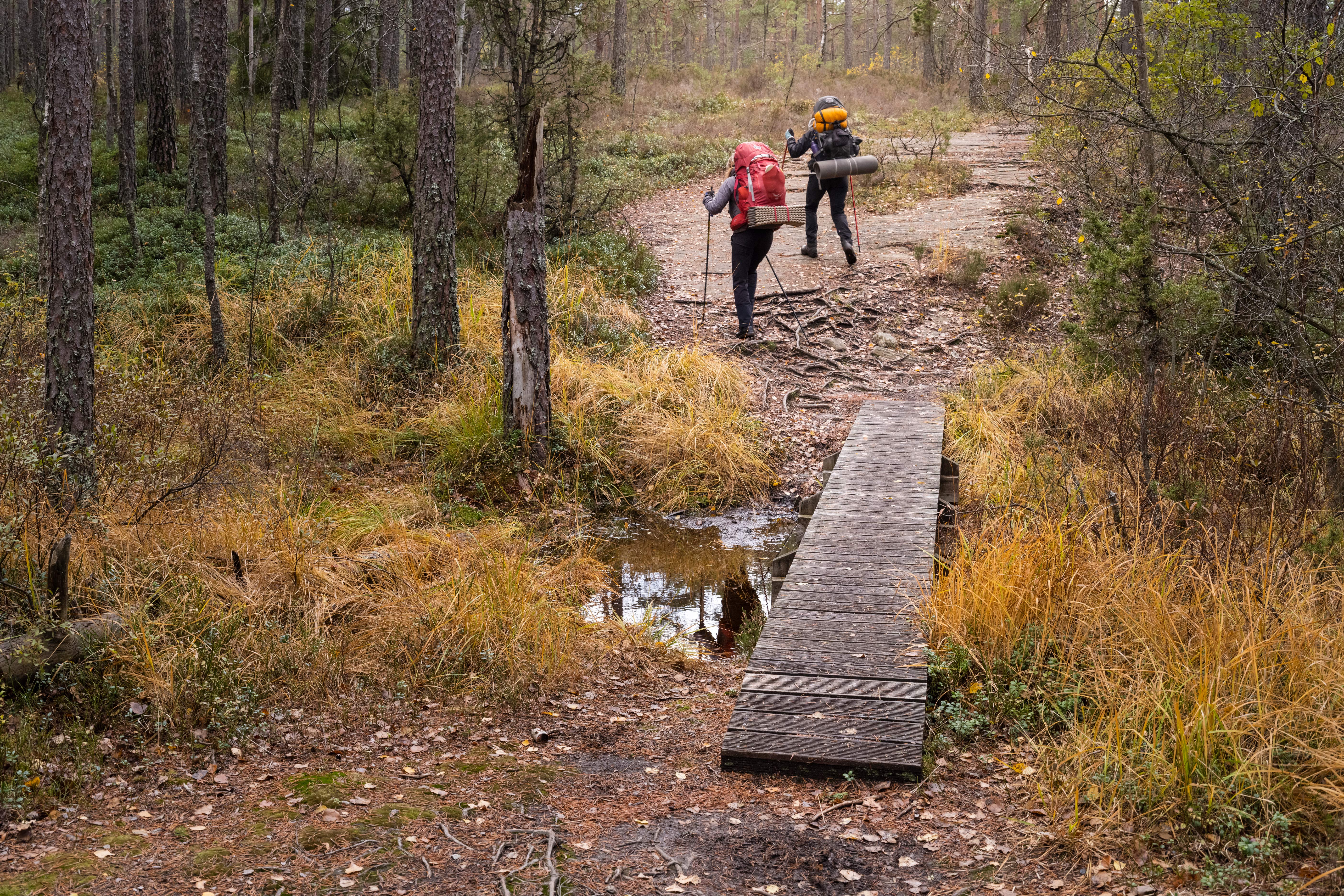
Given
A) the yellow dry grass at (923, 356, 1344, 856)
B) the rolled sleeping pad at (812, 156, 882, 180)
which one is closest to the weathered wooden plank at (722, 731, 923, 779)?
the yellow dry grass at (923, 356, 1344, 856)

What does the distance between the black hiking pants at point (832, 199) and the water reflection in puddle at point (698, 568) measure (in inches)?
253

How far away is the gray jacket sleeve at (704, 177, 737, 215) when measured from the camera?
1151cm

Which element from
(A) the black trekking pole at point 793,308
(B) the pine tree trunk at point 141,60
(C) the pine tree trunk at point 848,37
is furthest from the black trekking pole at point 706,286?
(C) the pine tree trunk at point 848,37

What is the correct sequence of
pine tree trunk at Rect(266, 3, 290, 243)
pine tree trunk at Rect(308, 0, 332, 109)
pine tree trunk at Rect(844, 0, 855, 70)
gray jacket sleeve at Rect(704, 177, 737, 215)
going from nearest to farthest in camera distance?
gray jacket sleeve at Rect(704, 177, 737, 215) < pine tree trunk at Rect(266, 3, 290, 243) < pine tree trunk at Rect(308, 0, 332, 109) < pine tree trunk at Rect(844, 0, 855, 70)

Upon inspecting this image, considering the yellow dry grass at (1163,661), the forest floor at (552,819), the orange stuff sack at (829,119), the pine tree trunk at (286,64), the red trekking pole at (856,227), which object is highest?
the pine tree trunk at (286,64)

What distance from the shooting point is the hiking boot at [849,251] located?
14.6 metres

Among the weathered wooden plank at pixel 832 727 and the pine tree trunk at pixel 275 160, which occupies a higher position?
Result: the pine tree trunk at pixel 275 160

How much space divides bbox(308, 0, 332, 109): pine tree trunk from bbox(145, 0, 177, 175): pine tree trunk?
8.08ft

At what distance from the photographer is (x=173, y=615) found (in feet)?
17.3

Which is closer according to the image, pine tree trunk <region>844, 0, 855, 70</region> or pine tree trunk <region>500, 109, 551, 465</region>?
pine tree trunk <region>500, 109, 551, 465</region>

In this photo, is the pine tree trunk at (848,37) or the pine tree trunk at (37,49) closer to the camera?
the pine tree trunk at (37,49)

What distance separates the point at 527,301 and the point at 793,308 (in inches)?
223

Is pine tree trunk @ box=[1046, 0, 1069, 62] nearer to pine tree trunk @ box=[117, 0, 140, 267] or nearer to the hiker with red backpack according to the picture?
the hiker with red backpack

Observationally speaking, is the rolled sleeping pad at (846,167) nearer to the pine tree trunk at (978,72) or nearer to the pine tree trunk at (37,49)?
the pine tree trunk at (37,49)
